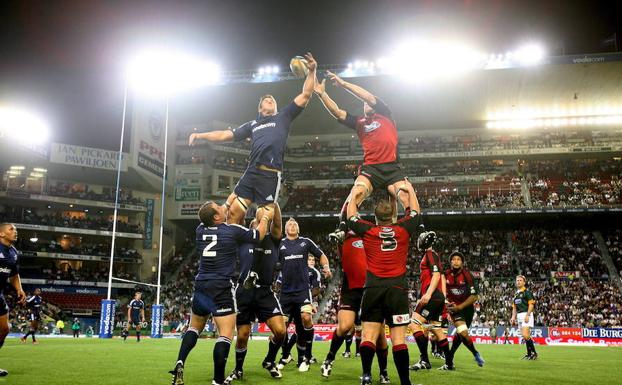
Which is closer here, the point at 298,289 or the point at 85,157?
the point at 298,289

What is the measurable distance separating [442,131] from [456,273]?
41.1 metres

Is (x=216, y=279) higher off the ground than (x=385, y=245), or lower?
lower

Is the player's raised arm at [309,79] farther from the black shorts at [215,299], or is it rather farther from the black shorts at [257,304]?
the black shorts at [215,299]

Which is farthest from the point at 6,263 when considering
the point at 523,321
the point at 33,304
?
the point at 33,304

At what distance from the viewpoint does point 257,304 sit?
7.93m

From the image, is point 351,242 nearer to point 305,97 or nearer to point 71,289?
point 305,97

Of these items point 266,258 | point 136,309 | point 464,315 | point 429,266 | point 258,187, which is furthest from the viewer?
point 136,309

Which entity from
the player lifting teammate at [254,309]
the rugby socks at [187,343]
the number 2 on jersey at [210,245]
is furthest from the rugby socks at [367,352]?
the number 2 on jersey at [210,245]

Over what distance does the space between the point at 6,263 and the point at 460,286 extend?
8675mm

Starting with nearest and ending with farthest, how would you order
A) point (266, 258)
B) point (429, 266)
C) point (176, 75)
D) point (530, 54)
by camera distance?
point (266, 258)
point (429, 266)
point (530, 54)
point (176, 75)

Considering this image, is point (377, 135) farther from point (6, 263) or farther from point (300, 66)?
point (6, 263)

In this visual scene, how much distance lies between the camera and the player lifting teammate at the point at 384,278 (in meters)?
6.26

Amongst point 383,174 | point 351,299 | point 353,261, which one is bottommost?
point 351,299

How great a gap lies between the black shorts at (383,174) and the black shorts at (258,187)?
5.06 feet
